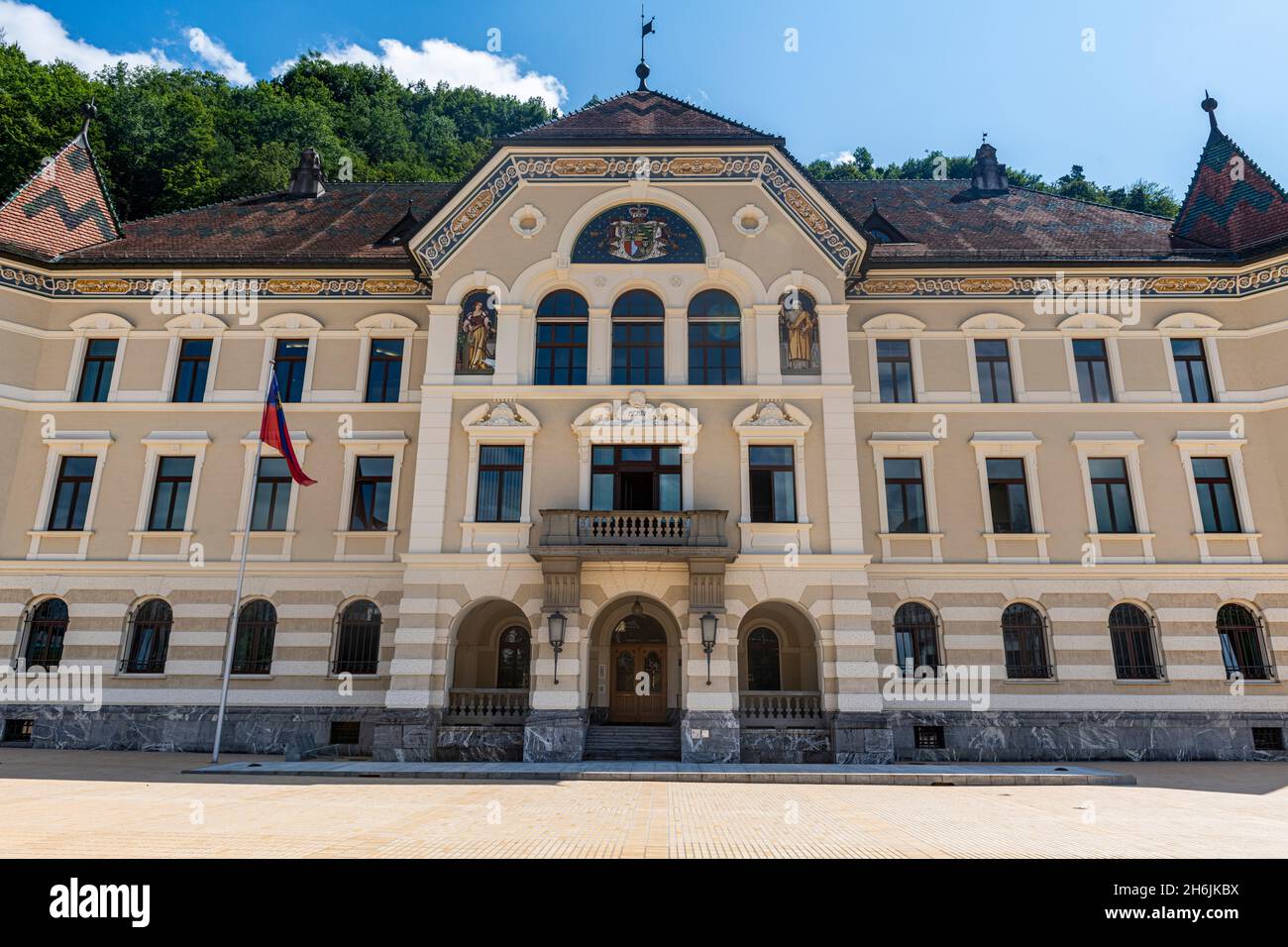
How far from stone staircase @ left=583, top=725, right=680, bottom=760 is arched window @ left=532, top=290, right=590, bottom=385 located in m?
10.4

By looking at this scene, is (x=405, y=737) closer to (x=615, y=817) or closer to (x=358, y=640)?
(x=358, y=640)

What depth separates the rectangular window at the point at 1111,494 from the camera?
23.2 m

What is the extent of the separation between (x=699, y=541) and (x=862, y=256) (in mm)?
10976

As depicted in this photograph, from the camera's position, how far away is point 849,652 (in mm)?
20250

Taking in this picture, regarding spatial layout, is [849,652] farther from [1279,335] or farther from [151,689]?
[151,689]

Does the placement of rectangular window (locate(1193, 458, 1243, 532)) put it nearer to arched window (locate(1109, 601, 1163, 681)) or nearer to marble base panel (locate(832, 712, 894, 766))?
arched window (locate(1109, 601, 1163, 681))

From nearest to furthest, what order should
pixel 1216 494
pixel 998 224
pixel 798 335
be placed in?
pixel 798 335 → pixel 1216 494 → pixel 998 224

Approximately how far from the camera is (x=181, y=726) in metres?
22.1

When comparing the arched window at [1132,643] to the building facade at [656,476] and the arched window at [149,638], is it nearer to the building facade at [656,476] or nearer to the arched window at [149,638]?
the building facade at [656,476]

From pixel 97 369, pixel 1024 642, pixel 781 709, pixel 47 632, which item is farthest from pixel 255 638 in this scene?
pixel 1024 642

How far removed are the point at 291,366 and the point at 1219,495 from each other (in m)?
30.8

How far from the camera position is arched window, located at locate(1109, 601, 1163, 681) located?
22109mm

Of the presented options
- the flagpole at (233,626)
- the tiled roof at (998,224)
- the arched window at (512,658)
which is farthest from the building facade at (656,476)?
the flagpole at (233,626)

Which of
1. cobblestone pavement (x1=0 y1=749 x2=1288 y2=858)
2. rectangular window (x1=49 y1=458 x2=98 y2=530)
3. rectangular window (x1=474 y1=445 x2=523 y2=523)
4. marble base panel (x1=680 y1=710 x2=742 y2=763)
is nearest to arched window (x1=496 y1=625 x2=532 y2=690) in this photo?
rectangular window (x1=474 y1=445 x2=523 y2=523)
